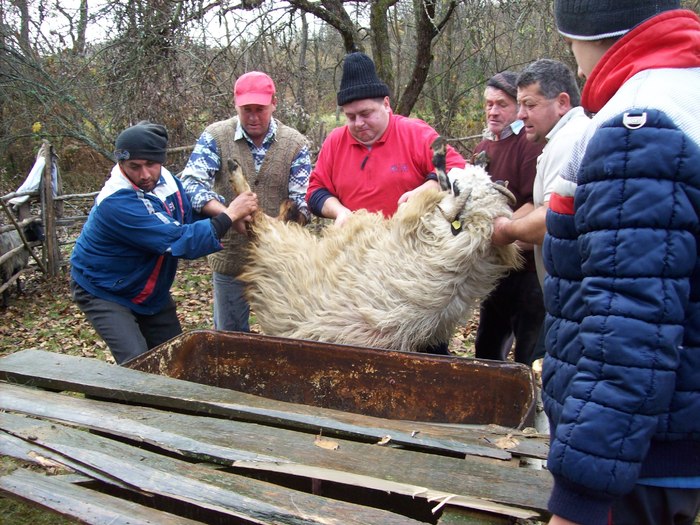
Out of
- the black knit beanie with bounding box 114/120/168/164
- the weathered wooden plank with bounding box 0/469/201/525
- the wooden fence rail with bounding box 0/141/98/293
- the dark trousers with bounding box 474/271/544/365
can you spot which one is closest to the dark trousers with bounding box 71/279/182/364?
the black knit beanie with bounding box 114/120/168/164

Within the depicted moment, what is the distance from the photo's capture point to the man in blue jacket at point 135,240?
367cm

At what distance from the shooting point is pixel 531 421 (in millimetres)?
2518

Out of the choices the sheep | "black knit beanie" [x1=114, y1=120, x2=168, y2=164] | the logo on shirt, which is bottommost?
the sheep

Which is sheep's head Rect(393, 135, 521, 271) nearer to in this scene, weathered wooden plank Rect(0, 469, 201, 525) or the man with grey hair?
the man with grey hair

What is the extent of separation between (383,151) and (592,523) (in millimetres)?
2768

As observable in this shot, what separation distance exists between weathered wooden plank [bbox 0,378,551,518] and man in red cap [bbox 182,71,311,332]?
1.67 m

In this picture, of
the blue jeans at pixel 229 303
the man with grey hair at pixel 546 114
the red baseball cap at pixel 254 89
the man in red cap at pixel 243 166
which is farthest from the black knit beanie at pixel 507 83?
the blue jeans at pixel 229 303

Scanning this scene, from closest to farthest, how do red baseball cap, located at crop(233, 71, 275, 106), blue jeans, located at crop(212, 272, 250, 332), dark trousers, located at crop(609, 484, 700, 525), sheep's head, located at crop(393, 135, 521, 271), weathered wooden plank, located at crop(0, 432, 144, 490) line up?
dark trousers, located at crop(609, 484, 700, 525)
weathered wooden plank, located at crop(0, 432, 144, 490)
sheep's head, located at crop(393, 135, 521, 271)
red baseball cap, located at crop(233, 71, 275, 106)
blue jeans, located at crop(212, 272, 250, 332)

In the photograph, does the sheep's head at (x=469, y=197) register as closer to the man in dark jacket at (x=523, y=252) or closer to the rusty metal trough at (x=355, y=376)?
the man in dark jacket at (x=523, y=252)

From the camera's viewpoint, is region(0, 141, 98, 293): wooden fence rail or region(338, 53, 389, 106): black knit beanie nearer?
region(338, 53, 389, 106): black knit beanie

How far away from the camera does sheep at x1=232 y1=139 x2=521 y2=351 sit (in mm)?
3055

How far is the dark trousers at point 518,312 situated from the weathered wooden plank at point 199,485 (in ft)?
7.50

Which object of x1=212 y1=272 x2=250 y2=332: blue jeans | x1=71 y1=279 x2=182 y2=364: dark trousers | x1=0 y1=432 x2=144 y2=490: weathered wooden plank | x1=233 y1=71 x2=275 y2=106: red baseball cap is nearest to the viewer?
x1=0 y1=432 x2=144 y2=490: weathered wooden plank

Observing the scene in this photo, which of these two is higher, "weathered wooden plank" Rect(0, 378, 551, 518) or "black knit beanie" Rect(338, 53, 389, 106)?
"black knit beanie" Rect(338, 53, 389, 106)
